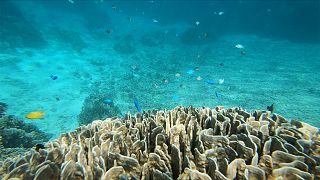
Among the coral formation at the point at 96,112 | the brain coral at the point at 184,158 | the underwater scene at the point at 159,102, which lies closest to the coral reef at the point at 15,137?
the underwater scene at the point at 159,102

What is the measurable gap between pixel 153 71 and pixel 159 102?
7.48m

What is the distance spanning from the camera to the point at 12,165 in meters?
2.57

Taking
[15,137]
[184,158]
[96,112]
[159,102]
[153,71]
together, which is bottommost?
[184,158]

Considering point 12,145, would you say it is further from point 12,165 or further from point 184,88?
point 184,88

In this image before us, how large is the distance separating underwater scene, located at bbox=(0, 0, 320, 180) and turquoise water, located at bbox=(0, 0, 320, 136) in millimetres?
99

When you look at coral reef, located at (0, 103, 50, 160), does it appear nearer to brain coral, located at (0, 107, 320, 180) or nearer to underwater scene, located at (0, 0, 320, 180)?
underwater scene, located at (0, 0, 320, 180)

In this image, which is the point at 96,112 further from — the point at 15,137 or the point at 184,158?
the point at 184,158

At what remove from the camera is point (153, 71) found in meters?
19.0

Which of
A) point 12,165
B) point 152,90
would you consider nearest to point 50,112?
point 152,90

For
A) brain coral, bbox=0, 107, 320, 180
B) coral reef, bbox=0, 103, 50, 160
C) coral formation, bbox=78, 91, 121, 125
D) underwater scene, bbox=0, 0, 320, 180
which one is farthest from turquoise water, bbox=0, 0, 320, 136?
brain coral, bbox=0, 107, 320, 180

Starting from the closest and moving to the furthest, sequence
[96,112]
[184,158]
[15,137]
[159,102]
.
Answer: [184,158] < [15,137] < [96,112] < [159,102]

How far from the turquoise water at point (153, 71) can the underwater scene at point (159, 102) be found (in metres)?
0.10

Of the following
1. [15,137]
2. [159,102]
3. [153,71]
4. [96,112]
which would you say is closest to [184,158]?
[15,137]

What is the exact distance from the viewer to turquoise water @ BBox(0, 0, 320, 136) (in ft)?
37.9
